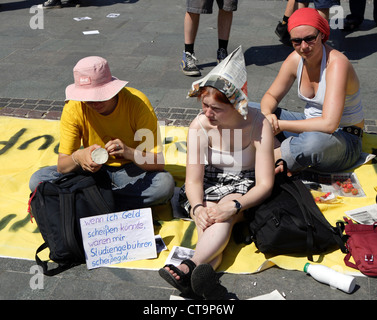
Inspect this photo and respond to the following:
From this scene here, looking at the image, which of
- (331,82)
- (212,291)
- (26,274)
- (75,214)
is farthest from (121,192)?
(331,82)

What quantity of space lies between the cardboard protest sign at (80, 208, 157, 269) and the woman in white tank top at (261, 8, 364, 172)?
1270 millimetres

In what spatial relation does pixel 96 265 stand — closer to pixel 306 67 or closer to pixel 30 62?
pixel 306 67

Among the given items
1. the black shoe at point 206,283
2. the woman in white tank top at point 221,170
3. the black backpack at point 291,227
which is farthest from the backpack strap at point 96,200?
the black backpack at point 291,227

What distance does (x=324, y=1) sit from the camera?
20.7 feet

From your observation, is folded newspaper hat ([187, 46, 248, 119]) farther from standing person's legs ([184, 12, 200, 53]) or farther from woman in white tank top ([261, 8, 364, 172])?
standing person's legs ([184, 12, 200, 53])

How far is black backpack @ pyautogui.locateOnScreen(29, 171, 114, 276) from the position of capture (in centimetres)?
312

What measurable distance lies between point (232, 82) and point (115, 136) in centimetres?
99

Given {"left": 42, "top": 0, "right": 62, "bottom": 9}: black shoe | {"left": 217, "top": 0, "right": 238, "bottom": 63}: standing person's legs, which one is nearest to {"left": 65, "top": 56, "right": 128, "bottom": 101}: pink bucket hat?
{"left": 217, "top": 0, "right": 238, "bottom": 63}: standing person's legs

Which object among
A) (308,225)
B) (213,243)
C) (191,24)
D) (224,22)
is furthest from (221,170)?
(224,22)

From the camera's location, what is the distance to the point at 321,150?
12.5 ft

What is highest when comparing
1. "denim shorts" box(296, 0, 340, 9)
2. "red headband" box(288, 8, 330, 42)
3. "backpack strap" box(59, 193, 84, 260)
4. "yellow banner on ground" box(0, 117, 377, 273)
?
"red headband" box(288, 8, 330, 42)

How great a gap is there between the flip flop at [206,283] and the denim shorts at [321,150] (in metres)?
1.39

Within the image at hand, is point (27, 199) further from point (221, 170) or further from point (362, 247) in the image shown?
point (362, 247)

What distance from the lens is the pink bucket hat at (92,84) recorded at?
322cm
